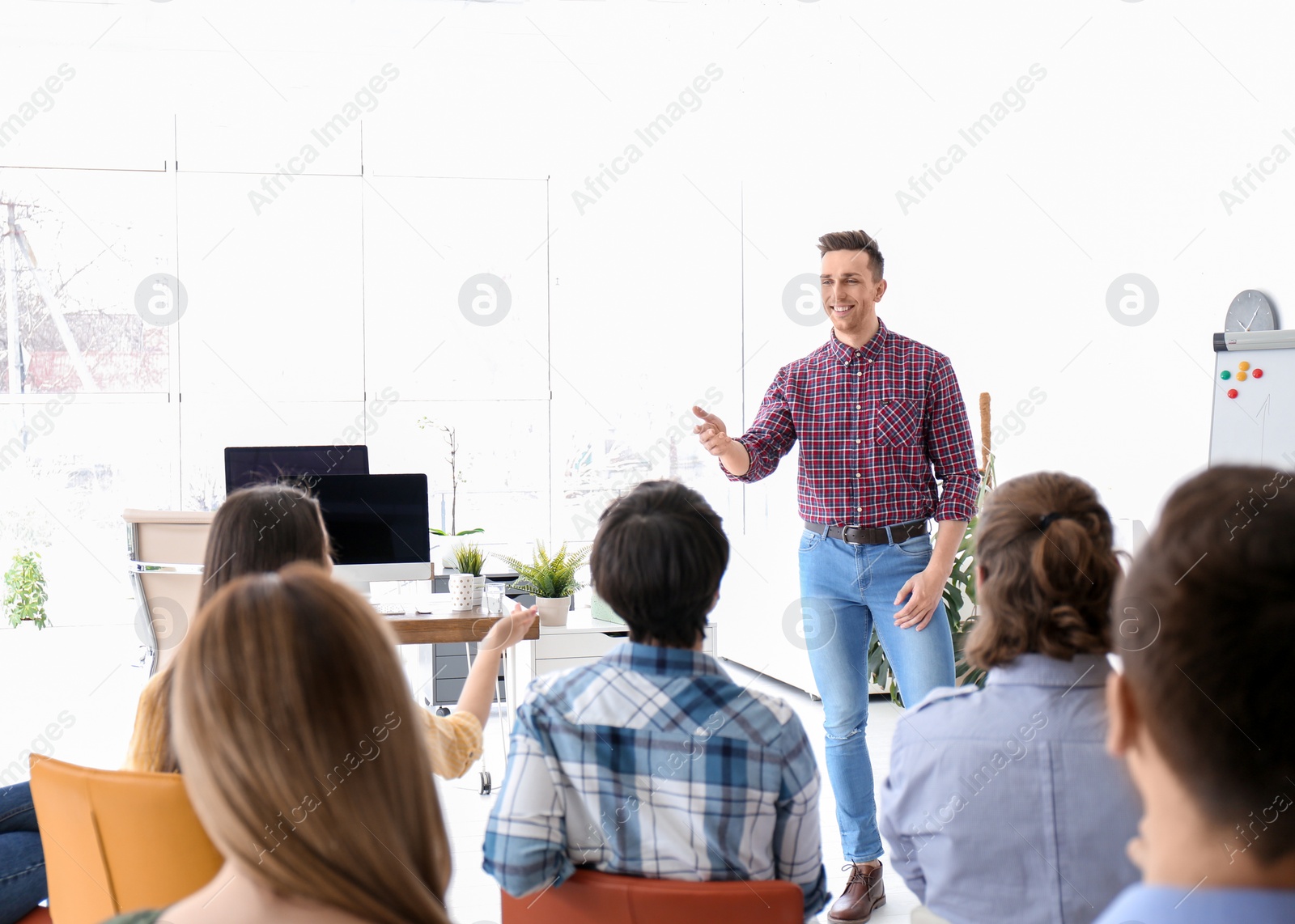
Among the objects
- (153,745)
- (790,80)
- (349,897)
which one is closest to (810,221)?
→ (790,80)

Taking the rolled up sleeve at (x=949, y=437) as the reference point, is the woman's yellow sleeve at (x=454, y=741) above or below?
below

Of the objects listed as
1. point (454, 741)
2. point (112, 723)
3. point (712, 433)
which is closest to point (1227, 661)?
point (454, 741)

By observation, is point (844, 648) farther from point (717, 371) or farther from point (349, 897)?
point (717, 371)

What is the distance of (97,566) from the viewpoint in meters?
6.36

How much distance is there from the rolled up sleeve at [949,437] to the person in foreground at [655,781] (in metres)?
1.42

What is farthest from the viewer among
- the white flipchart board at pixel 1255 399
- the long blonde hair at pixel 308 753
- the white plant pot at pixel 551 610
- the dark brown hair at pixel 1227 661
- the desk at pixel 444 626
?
the white plant pot at pixel 551 610

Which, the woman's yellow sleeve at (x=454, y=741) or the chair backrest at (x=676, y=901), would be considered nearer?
the chair backrest at (x=676, y=901)

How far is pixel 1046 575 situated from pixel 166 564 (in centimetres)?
295

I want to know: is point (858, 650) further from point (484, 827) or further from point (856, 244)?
point (484, 827)

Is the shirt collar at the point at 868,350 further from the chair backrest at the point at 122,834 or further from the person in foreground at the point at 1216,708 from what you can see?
the person in foreground at the point at 1216,708

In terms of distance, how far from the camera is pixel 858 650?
105 inches

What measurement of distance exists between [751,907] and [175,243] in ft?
20.3

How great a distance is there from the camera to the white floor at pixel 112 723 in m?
2.88

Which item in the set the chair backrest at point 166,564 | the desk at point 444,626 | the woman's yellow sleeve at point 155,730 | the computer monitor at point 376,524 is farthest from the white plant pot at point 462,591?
the woman's yellow sleeve at point 155,730
